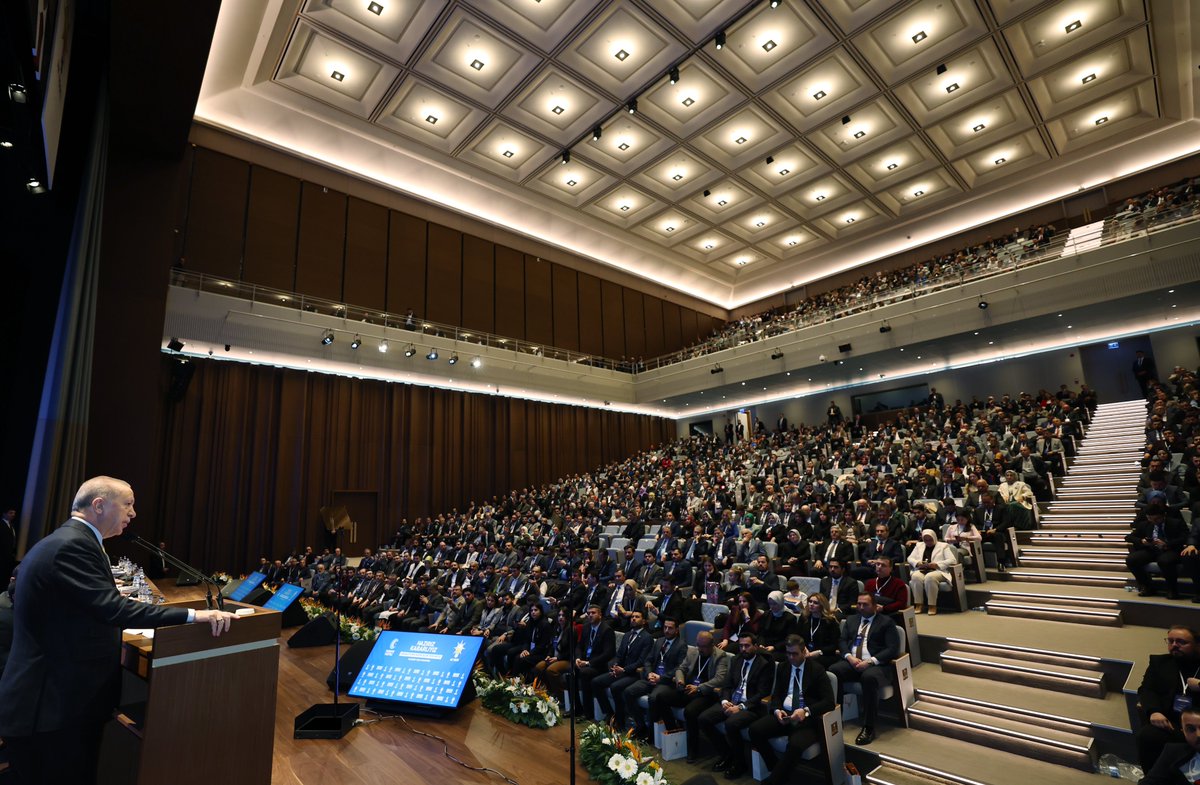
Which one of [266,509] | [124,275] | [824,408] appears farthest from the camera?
[824,408]

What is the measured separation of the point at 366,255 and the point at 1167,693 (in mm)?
14385

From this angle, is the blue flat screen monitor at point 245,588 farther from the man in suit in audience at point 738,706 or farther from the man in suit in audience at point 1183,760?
the man in suit in audience at point 1183,760

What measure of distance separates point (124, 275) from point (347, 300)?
18.8 feet

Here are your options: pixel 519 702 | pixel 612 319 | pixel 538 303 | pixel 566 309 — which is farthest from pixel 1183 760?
pixel 612 319

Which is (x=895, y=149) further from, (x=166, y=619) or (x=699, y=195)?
(x=166, y=619)

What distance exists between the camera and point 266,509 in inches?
451

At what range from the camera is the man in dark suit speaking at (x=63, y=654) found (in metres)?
1.68

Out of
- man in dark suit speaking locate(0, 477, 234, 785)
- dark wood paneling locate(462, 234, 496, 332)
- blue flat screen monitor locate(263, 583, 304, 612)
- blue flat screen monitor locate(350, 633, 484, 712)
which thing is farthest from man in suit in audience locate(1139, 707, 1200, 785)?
dark wood paneling locate(462, 234, 496, 332)

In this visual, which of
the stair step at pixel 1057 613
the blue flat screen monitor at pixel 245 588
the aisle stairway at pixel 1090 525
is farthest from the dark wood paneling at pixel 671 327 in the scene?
the stair step at pixel 1057 613

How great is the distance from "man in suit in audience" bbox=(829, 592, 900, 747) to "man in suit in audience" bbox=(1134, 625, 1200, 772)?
1.21m

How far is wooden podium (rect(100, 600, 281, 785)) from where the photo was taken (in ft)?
6.29

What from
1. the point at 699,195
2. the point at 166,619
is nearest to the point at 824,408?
the point at 699,195

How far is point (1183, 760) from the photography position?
2.65 meters

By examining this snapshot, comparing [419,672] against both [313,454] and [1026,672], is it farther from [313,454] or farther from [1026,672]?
[313,454]
